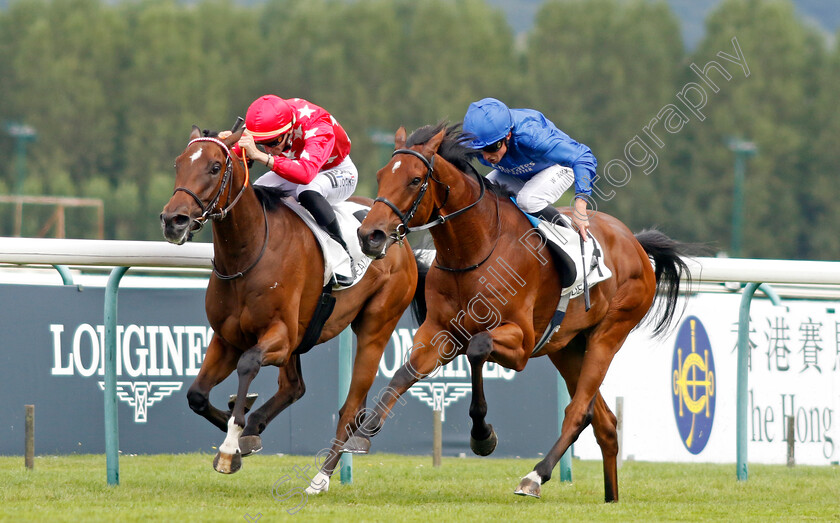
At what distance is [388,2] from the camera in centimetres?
5753

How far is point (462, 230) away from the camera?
19.0 feet

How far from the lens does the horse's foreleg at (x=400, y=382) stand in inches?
221

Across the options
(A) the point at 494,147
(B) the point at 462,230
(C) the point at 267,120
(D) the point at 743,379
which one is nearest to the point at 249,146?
(C) the point at 267,120

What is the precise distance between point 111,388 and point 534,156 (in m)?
2.61

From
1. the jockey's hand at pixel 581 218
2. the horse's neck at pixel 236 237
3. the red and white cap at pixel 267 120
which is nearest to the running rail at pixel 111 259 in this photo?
the horse's neck at pixel 236 237

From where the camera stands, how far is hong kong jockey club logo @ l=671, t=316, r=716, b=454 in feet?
32.3

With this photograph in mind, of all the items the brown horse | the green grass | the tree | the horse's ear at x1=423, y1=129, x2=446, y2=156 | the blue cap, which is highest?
the tree

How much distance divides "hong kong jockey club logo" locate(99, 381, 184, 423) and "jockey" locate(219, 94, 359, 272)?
2555mm

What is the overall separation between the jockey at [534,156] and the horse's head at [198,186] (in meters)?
1.29

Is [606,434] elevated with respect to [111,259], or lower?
lower

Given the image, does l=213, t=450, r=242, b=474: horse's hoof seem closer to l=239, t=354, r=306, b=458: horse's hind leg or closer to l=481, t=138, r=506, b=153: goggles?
l=239, t=354, r=306, b=458: horse's hind leg

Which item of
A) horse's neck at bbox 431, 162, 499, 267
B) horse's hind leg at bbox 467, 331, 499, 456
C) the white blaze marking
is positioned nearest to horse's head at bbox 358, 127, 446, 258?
horse's neck at bbox 431, 162, 499, 267

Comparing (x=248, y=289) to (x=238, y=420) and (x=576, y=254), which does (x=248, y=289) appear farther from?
(x=576, y=254)

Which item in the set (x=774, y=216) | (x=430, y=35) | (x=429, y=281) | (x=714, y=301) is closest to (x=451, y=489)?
(x=429, y=281)
